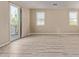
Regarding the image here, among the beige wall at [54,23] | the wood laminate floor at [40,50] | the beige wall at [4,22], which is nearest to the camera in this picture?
the wood laminate floor at [40,50]

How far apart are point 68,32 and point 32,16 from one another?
309cm

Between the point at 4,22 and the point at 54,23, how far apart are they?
7.25m

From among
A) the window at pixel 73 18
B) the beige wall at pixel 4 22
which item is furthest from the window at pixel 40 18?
the beige wall at pixel 4 22

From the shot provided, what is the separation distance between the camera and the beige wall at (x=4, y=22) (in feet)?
20.8

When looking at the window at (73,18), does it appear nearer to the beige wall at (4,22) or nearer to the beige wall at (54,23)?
the beige wall at (54,23)

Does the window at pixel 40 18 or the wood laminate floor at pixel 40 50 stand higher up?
the window at pixel 40 18

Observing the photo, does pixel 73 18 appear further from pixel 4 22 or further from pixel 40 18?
pixel 4 22

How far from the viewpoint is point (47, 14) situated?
13.6 metres

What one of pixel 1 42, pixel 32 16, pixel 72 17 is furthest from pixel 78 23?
pixel 1 42

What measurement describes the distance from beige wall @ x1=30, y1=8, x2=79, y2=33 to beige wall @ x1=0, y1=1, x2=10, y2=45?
20.9 ft

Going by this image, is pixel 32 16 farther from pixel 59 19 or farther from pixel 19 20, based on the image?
pixel 19 20

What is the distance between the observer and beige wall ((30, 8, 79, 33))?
44.3ft

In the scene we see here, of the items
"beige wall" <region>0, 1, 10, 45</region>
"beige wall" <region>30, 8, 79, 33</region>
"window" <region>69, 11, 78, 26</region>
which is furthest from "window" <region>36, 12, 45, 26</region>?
"beige wall" <region>0, 1, 10, 45</region>

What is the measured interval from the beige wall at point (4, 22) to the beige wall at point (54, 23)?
6.38m
